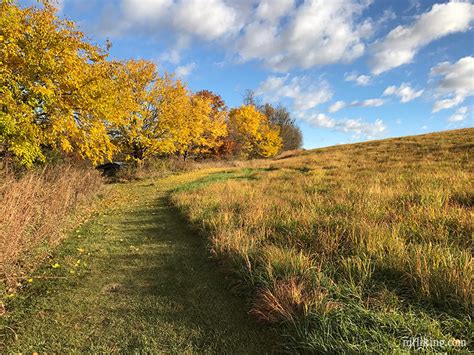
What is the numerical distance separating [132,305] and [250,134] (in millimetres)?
39596

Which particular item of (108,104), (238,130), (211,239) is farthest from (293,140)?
(211,239)

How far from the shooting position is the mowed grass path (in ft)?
10.1

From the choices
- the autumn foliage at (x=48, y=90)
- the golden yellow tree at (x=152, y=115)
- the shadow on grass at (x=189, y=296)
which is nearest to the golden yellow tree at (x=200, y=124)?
the golden yellow tree at (x=152, y=115)

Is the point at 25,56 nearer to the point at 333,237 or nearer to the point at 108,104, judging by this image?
the point at 108,104

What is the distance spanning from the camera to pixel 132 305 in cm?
380

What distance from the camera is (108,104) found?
11.1m

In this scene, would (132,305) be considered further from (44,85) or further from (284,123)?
(284,123)

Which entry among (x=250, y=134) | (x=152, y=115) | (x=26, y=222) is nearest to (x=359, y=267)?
(x=26, y=222)

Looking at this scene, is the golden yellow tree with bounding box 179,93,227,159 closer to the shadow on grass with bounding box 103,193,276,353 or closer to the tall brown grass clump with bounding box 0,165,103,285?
the tall brown grass clump with bounding box 0,165,103,285
